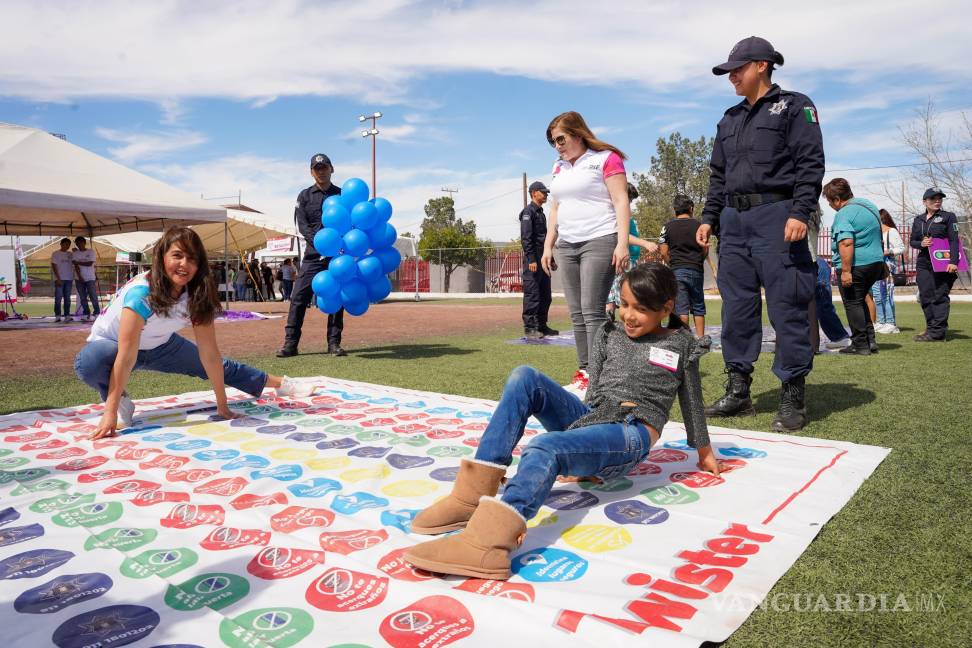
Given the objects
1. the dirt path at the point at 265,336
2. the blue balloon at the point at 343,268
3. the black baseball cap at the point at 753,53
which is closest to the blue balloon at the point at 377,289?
the blue balloon at the point at 343,268

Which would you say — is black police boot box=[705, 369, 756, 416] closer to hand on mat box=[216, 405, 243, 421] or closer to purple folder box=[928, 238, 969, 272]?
hand on mat box=[216, 405, 243, 421]

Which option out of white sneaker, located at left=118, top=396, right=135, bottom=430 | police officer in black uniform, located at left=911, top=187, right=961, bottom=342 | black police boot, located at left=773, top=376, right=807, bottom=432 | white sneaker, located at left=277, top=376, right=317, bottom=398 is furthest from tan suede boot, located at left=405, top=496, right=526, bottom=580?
police officer in black uniform, located at left=911, top=187, right=961, bottom=342

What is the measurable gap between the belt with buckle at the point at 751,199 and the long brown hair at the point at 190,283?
321 cm

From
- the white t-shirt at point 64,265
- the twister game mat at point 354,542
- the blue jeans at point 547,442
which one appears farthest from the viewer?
the white t-shirt at point 64,265

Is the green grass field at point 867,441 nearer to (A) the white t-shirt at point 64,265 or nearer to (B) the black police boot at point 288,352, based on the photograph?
(B) the black police boot at point 288,352

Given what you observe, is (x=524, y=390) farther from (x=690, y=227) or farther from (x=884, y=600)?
(x=690, y=227)

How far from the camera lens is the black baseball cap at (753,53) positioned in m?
3.79

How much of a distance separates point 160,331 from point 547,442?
9.43 feet

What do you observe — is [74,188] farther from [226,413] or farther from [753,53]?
[753,53]

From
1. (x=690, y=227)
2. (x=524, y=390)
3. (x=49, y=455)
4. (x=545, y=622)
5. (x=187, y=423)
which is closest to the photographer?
(x=545, y=622)

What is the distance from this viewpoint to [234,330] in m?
11.5

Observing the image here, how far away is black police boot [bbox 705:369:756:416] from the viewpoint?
163 inches

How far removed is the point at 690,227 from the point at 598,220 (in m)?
3.32

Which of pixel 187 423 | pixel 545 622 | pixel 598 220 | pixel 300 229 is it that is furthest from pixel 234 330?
pixel 545 622
